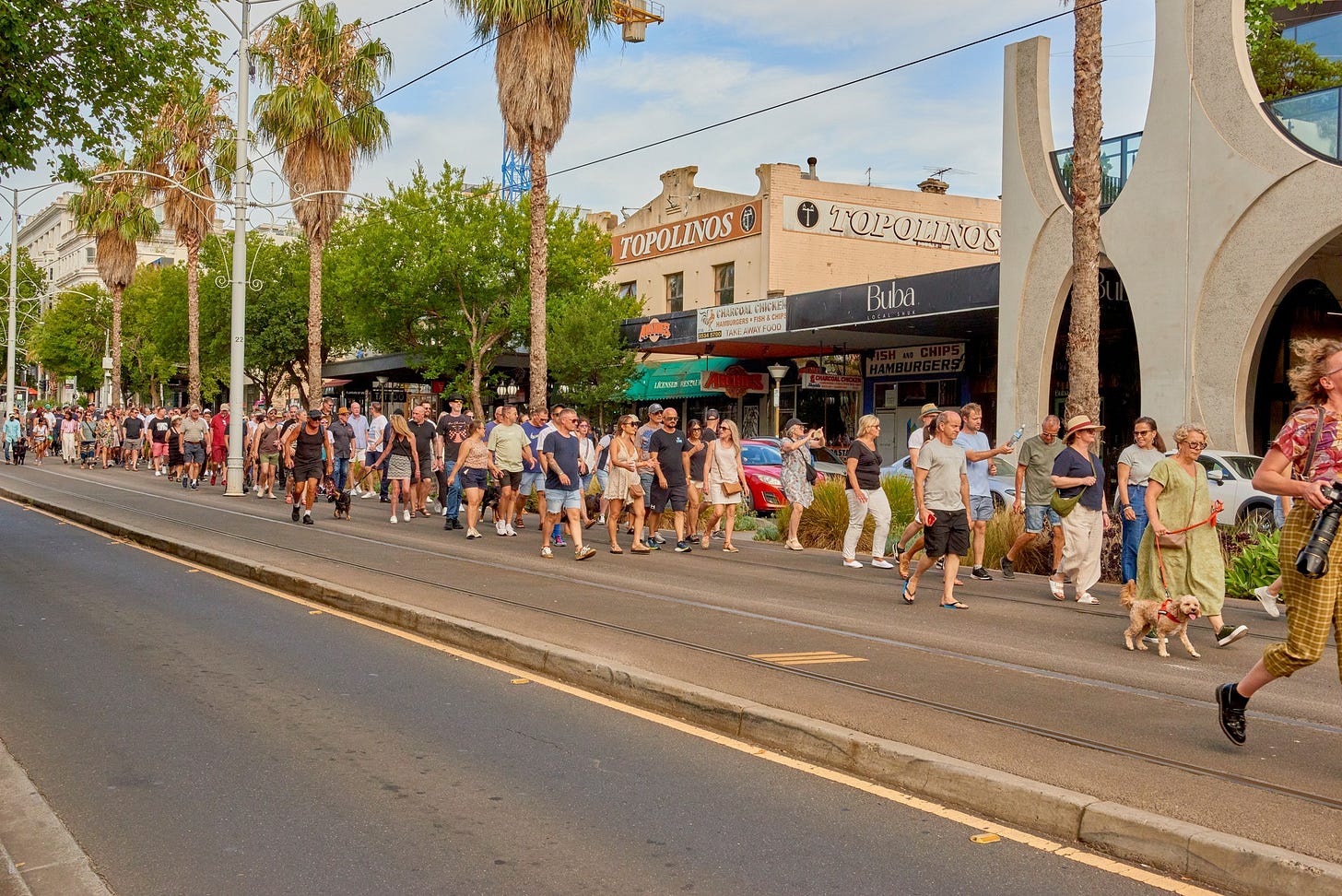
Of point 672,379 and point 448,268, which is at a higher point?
A: point 448,268

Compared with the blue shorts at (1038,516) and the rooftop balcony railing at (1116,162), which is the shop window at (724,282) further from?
the blue shorts at (1038,516)

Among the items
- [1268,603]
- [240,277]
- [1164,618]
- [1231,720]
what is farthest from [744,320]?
[1231,720]

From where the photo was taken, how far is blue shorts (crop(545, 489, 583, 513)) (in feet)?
47.3

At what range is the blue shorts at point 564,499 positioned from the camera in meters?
14.4

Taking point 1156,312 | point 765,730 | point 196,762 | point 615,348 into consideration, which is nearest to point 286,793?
point 196,762

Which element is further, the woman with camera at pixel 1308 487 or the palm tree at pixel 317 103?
the palm tree at pixel 317 103

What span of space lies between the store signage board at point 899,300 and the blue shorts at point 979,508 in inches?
479

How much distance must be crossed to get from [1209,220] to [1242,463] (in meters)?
4.35

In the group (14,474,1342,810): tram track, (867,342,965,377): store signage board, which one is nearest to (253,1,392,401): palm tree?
(867,342,965,377): store signage board

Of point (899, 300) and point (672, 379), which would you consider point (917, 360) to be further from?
point (672, 379)

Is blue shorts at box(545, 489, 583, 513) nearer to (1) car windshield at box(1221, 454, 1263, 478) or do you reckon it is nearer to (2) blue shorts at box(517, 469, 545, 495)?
(2) blue shorts at box(517, 469, 545, 495)

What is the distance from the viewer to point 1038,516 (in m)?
13.1

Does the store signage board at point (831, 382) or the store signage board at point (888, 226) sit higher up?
the store signage board at point (888, 226)

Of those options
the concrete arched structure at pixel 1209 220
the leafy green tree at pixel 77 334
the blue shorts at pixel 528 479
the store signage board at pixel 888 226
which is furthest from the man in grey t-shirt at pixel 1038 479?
the leafy green tree at pixel 77 334
